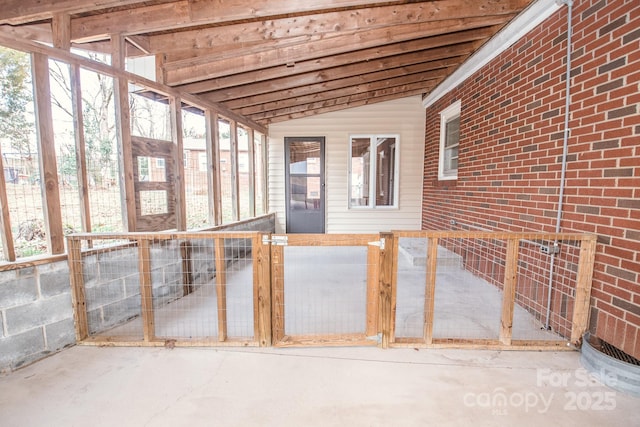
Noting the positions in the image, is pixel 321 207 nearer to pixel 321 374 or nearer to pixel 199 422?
pixel 321 374

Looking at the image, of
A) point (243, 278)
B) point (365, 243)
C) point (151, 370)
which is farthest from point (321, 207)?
point (151, 370)

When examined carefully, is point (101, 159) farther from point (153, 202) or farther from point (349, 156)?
point (349, 156)

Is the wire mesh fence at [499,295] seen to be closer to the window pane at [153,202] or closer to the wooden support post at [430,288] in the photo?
the wooden support post at [430,288]

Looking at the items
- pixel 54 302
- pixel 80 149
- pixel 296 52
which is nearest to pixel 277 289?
pixel 54 302

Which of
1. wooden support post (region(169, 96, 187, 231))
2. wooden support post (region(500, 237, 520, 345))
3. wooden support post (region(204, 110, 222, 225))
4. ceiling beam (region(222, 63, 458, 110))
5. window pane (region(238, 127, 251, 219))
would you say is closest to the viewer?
wooden support post (region(500, 237, 520, 345))

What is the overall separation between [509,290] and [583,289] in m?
0.53

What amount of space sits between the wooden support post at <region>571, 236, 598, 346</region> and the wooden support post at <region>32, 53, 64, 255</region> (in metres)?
4.10

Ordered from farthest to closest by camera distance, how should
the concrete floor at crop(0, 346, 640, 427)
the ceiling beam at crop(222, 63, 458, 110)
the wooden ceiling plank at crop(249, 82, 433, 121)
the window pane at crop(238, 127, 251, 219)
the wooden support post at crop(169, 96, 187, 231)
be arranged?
the wooden ceiling plank at crop(249, 82, 433, 121) < the window pane at crop(238, 127, 251, 219) < the ceiling beam at crop(222, 63, 458, 110) < the wooden support post at crop(169, 96, 187, 231) < the concrete floor at crop(0, 346, 640, 427)

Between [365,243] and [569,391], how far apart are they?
1595 mm

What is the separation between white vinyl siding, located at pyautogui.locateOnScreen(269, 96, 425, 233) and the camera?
19.9 feet

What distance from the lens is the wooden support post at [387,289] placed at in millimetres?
2186

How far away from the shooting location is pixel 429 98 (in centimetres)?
557

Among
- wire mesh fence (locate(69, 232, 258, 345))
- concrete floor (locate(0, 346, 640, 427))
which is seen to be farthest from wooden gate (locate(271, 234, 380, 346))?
wire mesh fence (locate(69, 232, 258, 345))

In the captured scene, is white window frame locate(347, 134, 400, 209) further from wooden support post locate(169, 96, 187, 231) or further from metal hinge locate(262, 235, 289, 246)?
metal hinge locate(262, 235, 289, 246)
